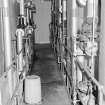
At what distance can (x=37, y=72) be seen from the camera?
645cm

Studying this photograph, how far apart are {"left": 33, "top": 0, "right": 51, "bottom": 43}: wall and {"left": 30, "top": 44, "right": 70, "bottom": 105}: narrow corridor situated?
2.61m

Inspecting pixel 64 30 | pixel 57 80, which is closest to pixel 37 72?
pixel 57 80

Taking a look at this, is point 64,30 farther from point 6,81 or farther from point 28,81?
point 6,81

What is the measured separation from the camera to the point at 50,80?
5637 mm

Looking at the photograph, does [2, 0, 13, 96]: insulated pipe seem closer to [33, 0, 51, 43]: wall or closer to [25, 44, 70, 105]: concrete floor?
[25, 44, 70, 105]: concrete floor

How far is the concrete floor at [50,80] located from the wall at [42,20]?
2.64 m

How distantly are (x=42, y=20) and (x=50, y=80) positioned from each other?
6.53 meters

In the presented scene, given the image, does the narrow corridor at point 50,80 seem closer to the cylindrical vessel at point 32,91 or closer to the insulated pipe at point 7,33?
the cylindrical vessel at point 32,91

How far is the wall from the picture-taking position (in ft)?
37.9

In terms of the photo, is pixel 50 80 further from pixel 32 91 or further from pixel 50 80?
pixel 32 91

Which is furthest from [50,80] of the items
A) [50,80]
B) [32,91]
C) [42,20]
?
[42,20]

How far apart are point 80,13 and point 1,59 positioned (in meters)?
1.97

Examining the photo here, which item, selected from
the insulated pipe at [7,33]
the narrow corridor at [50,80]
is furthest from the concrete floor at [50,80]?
the insulated pipe at [7,33]

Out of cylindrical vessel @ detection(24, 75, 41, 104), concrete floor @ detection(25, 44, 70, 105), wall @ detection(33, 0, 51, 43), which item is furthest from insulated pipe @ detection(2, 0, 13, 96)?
wall @ detection(33, 0, 51, 43)
